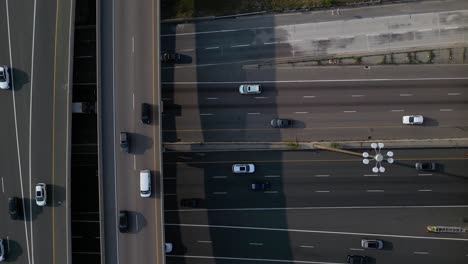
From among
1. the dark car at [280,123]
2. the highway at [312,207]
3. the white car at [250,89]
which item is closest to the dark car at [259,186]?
the highway at [312,207]

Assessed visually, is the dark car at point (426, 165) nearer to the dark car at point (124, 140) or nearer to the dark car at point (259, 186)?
the dark car at point (259, 186)

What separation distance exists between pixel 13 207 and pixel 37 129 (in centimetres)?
1072

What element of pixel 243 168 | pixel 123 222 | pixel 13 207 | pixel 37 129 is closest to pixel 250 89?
pixel 243 168

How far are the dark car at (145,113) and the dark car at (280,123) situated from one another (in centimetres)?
1811

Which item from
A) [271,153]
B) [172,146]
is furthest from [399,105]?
[172,146]

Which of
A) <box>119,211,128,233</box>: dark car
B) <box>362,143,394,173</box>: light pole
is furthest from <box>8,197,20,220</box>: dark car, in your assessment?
<box>362,143,394,173</box>: light pole

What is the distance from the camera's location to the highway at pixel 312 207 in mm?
61406

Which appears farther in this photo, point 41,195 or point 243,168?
point 243,168

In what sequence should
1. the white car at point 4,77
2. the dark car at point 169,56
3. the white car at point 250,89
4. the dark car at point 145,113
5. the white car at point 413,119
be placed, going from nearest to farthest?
the dark car at point 145,113
the white car at point 4,77
the white car at point 413,119
the white car at point 250,89
the dark car at point 169,56

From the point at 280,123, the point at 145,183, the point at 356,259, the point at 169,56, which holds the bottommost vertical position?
the point at 356,259

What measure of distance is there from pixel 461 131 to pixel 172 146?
42517 millimetres

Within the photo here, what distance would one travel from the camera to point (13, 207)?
5584 centimetres

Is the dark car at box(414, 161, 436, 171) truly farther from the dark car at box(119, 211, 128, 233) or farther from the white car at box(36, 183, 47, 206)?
the white car at box(36, 183, 47, 206)

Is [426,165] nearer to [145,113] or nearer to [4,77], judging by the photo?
[145,113]
